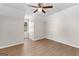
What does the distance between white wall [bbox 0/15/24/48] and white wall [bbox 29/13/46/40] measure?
1.49 meters

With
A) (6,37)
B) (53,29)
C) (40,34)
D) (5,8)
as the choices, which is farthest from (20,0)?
(40,34)

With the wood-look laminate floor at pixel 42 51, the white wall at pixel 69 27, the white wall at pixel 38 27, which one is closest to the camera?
the wood-look laminate floor at pixel 42 51

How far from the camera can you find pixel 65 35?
5.24 meters

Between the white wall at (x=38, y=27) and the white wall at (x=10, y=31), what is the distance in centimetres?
149

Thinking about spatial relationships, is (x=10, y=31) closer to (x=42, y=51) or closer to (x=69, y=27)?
(x=42, y=51)

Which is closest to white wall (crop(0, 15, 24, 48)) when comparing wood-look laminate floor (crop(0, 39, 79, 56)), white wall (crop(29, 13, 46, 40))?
wood-look laminate floor (crop(0, 39, 79, 56))

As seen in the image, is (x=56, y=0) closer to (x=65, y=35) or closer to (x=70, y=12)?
(x=70, y=12)

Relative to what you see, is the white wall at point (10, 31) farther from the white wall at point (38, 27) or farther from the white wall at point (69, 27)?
the white wall at point (69, 27)

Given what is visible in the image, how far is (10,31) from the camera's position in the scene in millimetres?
4852

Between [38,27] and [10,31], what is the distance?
2.88 metres

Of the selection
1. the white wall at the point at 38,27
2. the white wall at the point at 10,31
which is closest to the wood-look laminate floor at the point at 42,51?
the white wall at the point at 10,31

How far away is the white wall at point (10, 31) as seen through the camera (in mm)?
4445

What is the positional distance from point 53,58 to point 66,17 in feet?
15.3

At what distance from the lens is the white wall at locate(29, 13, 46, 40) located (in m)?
6.82
